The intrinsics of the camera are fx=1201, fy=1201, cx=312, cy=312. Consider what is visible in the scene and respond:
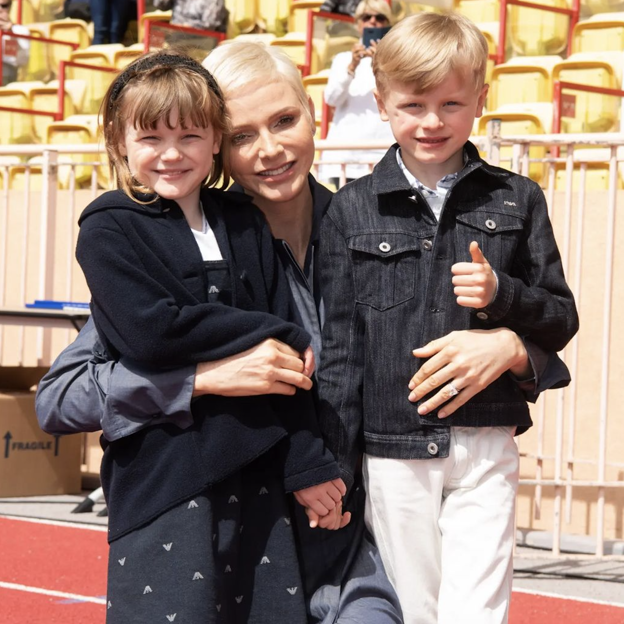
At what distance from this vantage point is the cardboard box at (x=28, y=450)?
21.8 feet

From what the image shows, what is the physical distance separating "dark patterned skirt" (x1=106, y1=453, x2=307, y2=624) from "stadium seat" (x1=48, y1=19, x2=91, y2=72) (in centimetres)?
1065

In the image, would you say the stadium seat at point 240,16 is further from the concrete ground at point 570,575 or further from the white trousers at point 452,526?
the white trousers at point 452,526

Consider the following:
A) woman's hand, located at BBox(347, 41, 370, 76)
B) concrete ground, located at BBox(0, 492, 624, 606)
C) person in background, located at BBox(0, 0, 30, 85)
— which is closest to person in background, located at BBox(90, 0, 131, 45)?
person in background, located at BBox(0, 0, 30, 85)

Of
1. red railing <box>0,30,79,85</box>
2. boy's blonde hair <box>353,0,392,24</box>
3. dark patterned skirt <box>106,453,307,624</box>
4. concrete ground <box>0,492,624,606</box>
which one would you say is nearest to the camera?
dark patterned skirt <box>106,453,307,624</box>

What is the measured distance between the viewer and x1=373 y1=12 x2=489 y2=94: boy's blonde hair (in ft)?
7.55

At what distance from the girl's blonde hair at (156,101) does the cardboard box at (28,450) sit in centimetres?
453

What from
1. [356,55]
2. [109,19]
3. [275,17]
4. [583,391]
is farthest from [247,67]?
[109,19]

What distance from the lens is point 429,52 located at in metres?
2.30

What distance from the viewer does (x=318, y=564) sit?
2.37m

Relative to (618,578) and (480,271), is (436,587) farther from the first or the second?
(618,578)

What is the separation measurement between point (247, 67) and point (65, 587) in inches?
122

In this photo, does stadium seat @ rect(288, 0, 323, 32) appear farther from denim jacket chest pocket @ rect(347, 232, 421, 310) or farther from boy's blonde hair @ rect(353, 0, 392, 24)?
denim jacket chest pocket @ rect(347, 232, 421, 310)

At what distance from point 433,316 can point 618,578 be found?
3.24 meters

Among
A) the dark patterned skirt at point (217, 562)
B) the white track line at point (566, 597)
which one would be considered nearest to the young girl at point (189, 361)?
the dark patterned skirt at point (217, 562)
